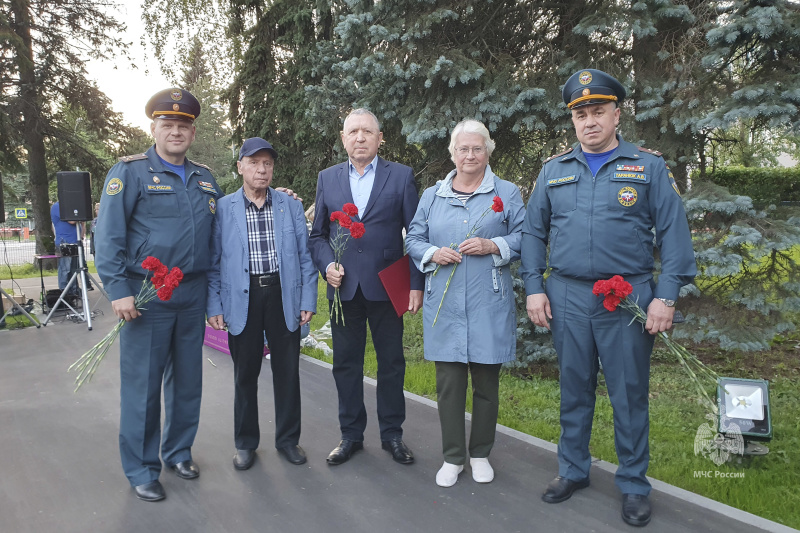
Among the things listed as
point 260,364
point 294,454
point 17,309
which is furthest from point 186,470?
point 17,309

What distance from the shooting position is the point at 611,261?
293cm

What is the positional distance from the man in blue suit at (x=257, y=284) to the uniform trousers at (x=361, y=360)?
27cm

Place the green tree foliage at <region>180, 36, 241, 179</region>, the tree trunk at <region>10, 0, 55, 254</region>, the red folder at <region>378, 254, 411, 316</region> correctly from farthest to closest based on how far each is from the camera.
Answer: the green tree foliage at <region>180, 36, 241, 179</region> < the tree trunk at <region>10, 0, 55, 254</region> < the red folder at <region>378, 254, 411, 316</region>

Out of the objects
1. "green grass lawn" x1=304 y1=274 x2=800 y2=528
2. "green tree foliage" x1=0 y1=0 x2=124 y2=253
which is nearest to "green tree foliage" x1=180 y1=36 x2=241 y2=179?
"green tree foliage" x1=0 y1=0 x2=124 y2=253

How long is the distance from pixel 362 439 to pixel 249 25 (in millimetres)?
10200

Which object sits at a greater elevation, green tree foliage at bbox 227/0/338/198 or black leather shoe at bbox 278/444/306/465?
green tree foliage at bbox 227/0/338/198

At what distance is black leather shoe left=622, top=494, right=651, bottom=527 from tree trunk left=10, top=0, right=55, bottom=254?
45.6 feet

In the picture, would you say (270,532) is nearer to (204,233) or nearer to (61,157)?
(204,233)

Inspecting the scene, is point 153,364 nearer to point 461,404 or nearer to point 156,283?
point 156,283

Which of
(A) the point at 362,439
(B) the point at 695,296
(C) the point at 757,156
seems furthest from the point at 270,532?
(C) the point at 757,156

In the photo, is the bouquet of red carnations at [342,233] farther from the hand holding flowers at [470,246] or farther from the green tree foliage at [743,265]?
the green tree foliage at [743,265]

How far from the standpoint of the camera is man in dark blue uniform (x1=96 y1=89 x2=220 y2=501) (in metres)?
3.16

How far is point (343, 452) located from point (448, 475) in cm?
73

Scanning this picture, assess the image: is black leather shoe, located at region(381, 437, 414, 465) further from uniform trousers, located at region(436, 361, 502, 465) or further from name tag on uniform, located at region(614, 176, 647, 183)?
name tag on uniform, located at region(614, 176, 647, 183)
